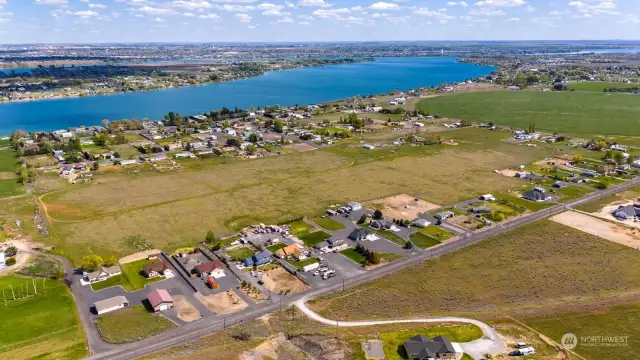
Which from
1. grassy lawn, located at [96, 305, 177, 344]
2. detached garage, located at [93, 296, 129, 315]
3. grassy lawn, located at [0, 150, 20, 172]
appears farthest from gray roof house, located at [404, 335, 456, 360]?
grassy lawn, located at [0, 150, 20, 172]

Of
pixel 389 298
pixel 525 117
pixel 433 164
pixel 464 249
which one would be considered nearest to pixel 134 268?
pixel 389 298

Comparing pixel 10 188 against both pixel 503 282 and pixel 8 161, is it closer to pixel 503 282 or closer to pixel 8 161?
pixel 8 161

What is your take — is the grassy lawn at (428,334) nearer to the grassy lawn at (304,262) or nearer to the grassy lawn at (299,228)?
the grassy lawn at (304,262)

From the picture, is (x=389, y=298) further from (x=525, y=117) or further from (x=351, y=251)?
(x=525, y=117)

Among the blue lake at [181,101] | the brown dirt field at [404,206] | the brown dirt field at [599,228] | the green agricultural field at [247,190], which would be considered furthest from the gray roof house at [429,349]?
the blue lake at [181,101]

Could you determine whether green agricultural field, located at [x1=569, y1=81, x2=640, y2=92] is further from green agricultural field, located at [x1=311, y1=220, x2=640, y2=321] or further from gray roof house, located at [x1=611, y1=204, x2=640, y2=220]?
green agricultural field, located at [x1=311, y1=220, x2=640, y2=321]

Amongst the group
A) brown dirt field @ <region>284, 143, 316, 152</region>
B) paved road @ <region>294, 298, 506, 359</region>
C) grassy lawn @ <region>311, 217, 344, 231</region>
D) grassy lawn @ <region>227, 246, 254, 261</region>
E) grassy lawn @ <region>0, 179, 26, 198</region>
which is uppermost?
brown dirt field @ <region>284, 143, 316, 152</region>
